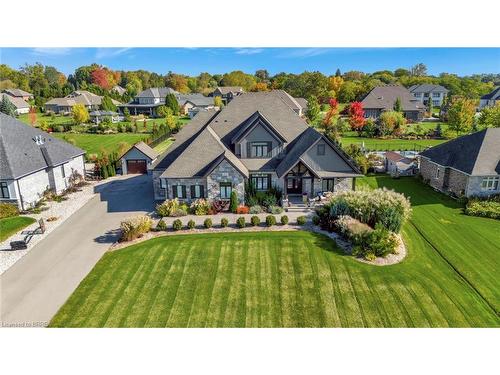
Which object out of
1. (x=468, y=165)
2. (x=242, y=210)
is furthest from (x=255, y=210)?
(x=468, y=165)

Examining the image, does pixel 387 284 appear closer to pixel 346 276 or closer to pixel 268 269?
pixel 346 276

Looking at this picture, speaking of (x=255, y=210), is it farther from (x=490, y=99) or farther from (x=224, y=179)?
(x=490, y=99)

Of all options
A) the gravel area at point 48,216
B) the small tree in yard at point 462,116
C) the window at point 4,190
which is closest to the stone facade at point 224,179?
the gravel area at point 48,216

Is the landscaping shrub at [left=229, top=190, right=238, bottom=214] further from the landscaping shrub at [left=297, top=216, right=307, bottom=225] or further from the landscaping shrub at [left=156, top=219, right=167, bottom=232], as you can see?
the landscaping shrub at [left=156, top=219, right=167, bottom=232]

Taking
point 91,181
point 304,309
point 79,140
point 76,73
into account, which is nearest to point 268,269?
point 304,309

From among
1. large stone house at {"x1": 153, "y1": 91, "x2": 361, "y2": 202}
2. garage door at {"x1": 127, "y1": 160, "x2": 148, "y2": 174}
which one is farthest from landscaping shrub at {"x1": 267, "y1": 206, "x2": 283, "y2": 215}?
garage door at {"x1": 127, "y1": 160, "x2": 148, "y2": 174}
